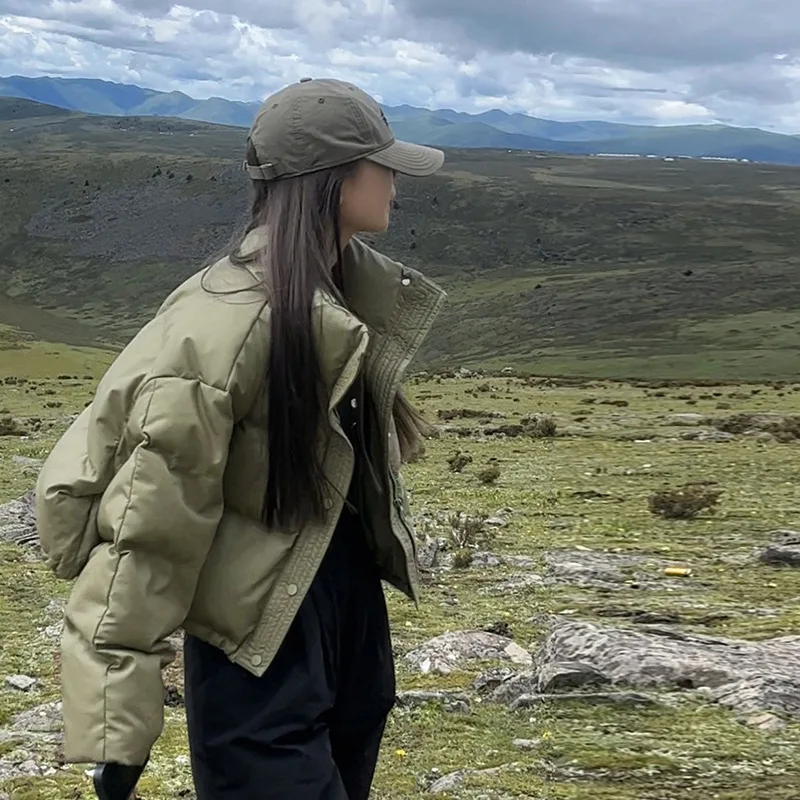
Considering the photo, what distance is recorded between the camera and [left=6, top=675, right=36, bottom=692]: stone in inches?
344

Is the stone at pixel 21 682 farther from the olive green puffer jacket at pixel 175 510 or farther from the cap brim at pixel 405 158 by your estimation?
the cap brim at pixel 405 158

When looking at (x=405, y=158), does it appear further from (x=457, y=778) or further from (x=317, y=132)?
(x=457, y=778)

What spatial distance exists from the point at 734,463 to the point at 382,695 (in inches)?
763

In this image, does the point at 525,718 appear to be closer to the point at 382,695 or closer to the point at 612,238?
the point at 382,695

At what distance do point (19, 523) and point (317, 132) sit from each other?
42.9 feet

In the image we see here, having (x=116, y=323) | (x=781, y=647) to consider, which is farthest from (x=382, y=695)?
(x=116, y=323)

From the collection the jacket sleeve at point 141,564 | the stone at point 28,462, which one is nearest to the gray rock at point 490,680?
the jacket sleeve at point 141,564

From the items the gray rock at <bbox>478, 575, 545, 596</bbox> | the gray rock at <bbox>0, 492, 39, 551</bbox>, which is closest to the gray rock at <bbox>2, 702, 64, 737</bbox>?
the gray rock at <bbox>478, 575, 545, 596</bbox>

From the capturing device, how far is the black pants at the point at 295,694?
3498 millimetres

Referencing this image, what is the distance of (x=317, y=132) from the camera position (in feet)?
11.7

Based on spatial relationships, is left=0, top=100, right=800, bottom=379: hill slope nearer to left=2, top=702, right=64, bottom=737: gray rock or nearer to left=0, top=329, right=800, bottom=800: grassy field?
left=0, top=329, right=800, bottom=800: grassy field

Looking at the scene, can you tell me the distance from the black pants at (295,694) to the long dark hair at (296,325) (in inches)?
13.9

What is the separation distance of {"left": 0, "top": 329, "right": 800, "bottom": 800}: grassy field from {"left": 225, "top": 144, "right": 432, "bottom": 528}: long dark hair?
339 centimetres

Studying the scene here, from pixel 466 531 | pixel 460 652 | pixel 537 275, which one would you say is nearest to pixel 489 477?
pixel 466 531
